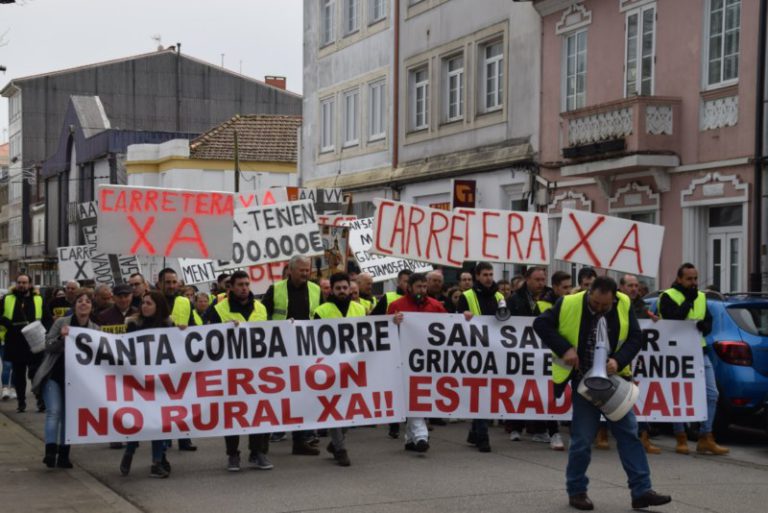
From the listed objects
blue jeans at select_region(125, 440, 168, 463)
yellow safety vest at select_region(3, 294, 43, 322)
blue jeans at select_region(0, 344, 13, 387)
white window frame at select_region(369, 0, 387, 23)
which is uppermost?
white window frame at select_region(369, 0, 387, 23)

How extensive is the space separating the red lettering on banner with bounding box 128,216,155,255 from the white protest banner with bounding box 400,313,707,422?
4078mm

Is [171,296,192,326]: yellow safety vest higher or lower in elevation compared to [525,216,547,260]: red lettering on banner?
lower

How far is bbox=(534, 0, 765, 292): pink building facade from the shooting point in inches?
766

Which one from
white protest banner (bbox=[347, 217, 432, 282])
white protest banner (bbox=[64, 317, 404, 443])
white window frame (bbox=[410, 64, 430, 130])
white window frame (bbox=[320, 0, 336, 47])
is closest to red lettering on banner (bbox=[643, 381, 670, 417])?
white protest banner (bbox=[64, 317, 404, 443])

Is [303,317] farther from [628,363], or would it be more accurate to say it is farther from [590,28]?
[590,28]

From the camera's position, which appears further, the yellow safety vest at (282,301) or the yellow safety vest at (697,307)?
the yellow safety vest at (697,307)

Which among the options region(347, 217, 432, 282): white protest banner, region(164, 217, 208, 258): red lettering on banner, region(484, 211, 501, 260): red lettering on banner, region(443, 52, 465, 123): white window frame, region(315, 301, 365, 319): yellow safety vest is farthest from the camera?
region(443, 52, 465, 123): white window frame

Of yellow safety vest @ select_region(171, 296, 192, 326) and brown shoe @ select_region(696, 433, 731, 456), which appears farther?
yellow safety vest @ select_region(171, 296, 192, 326)

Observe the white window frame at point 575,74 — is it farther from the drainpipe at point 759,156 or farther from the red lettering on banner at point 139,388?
the red lettering on banner at point 139,388

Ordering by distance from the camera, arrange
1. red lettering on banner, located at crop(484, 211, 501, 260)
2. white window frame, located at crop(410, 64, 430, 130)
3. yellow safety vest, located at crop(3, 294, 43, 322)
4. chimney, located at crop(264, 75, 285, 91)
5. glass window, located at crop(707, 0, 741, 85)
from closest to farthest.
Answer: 1. red lettering on banner, located at crop(484, 211, 501, 260)
2. yellow safety vest, located at crop(3, 294, 43, 322)
3. glass window, located at crop(707, 0, 741, 85)
4. white window frame, located at crop(410, 64, 430, 130)
5. chimney, located at crop(264, 75, 285, 91)

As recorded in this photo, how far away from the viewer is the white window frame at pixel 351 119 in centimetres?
3428

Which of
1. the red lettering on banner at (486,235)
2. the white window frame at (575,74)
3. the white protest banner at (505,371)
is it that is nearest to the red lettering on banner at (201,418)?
the white protest banner at (505,371)

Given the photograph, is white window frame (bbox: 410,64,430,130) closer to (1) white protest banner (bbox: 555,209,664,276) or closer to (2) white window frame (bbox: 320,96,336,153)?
(2) white window frame (bbox: 320,96,336,153)

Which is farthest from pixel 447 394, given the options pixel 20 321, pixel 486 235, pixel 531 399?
pixel 20 321
